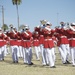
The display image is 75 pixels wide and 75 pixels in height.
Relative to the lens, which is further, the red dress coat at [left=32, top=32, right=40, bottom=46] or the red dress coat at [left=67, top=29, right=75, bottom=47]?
the red dress coat at [left=32, top=32, right=40, bottom=46]

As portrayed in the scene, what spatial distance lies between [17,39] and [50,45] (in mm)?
4188

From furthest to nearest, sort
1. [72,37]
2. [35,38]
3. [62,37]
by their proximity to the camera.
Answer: [35,38], [62,37], [72,37]

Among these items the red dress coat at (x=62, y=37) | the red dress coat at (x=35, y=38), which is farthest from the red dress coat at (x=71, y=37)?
the red dress coat at (x=35, y=38)

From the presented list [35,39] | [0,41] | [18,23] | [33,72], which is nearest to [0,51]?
[0,41]

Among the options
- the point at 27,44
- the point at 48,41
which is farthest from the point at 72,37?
the point at 27,44

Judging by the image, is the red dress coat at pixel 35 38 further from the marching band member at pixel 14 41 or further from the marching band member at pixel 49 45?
the marching band member at pixel 49 45

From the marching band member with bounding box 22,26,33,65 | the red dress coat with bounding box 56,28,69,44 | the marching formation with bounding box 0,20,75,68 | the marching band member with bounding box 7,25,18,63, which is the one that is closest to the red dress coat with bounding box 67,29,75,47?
the marching formation with bounding box 0,20,75,68

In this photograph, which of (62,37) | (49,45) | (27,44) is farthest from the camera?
(27,44)

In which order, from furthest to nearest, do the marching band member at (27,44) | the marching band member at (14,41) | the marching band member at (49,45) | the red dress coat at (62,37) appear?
the marching band member at (14,41) < the marching band member at (27,44) < the red dress coat at (62,37) < the marching band member at (49,45)

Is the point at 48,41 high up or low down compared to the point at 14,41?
down

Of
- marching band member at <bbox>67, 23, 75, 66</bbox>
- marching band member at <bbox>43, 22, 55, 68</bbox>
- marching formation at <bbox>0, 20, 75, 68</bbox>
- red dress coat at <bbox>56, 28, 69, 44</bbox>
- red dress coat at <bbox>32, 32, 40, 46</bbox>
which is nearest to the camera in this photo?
marching band member at <bbox>43, 22, 55, 68</bbox>

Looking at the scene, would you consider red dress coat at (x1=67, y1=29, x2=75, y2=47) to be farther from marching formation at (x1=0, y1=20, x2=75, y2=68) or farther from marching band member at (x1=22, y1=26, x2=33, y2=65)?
marching band member at (x1=22, y1=26, x2=33, y2=65)

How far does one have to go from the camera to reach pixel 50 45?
16.1 m

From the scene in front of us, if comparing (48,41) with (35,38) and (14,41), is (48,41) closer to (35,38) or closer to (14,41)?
(14,41)
